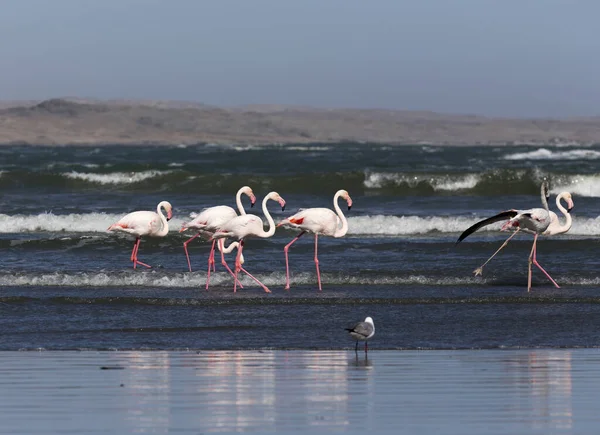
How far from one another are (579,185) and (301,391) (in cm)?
2923

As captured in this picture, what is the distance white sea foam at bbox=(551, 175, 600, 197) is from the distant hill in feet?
280

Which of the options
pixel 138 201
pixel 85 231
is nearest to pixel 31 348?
pixel 85 231

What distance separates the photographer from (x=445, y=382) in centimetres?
870

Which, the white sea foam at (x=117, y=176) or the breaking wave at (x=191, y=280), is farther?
the white sea foam at (x=117, y=176)

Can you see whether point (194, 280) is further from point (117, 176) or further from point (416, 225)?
point (117, 176)

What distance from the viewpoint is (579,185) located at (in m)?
36.3

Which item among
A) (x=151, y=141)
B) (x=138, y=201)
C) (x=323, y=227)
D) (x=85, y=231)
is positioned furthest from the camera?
(x=151, y=141)

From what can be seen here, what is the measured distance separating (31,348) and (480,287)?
6.53 m

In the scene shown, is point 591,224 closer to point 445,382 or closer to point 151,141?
point 445,382

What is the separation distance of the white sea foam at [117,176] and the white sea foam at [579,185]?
12.7 m

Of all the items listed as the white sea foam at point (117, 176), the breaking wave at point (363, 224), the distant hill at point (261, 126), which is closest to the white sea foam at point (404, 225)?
the breaking wave at point (363, 224)

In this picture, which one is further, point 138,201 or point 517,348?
point 138,201

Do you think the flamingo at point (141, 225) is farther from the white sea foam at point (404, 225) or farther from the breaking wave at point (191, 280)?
the white sea foam at point (404, 225)

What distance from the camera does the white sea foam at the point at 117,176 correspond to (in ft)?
131
